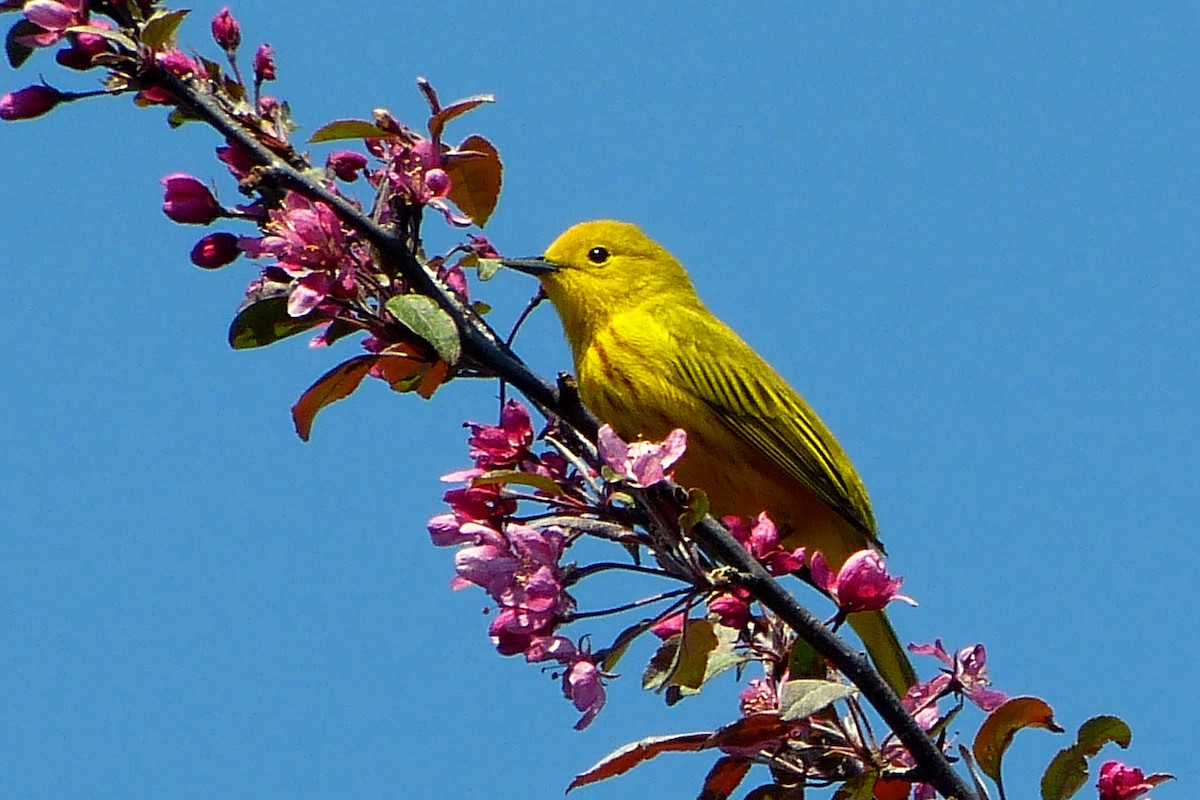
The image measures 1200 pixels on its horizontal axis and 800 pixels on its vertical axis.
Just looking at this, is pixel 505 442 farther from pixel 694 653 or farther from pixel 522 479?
pixel 694 653

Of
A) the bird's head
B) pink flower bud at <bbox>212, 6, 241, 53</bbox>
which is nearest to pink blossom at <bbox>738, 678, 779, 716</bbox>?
pink flower bud at <bbox>212, 6, 241, 53</bbox>

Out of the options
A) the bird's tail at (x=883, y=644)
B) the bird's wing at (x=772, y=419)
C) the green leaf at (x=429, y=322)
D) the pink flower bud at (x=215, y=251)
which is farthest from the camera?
the bird's wing at (x=772, y=419)

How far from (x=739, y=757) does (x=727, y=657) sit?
0.64ft

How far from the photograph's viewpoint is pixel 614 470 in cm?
269

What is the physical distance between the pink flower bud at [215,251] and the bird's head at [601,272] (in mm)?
2478

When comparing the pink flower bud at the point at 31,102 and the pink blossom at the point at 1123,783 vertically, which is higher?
the pink flower bud at the point at 31,102

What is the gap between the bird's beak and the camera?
18.5 feet

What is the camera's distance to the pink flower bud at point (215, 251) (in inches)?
118

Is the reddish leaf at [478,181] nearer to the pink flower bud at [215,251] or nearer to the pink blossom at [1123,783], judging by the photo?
the pink flower bud at [215,251]

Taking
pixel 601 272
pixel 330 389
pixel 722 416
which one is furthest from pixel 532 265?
pixel 330 389

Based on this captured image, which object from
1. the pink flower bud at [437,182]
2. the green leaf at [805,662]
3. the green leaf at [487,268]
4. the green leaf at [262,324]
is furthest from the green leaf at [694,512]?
the green leaf at [262,324]

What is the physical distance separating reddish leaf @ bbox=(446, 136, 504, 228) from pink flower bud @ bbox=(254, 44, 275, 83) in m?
0.44

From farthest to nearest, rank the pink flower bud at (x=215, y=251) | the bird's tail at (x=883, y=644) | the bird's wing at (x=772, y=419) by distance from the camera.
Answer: the bird's wing at (x=772, y=419) < the bird's tail at (x=883, y=644) < the pink flower bud at (x=215, y=251)

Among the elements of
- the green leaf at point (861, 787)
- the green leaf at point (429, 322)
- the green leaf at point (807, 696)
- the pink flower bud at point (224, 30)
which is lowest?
the green leaf at point (861, 787)
